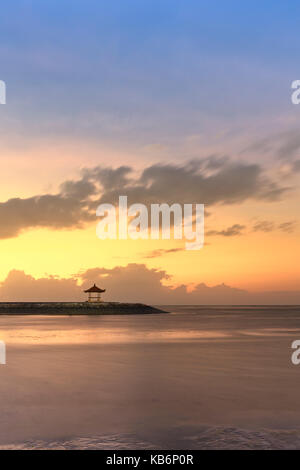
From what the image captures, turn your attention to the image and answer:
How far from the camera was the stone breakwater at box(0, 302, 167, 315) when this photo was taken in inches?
4058

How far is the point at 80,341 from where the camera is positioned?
34562 mm

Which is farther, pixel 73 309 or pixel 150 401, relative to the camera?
pixel 73 309

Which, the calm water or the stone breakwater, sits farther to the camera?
the stone breakwater

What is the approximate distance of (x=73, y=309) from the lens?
104 m

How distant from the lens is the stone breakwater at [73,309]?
103 meters

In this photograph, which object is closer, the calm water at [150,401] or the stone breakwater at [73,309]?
the calm water at [150,401]

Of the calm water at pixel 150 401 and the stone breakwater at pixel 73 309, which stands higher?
the calm water at pixel 150 401

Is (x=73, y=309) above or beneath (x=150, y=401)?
beneath

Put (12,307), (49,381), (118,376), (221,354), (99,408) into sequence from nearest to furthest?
(99,408) < (49,381) < (118,376) < (221,354) < (12,307)
